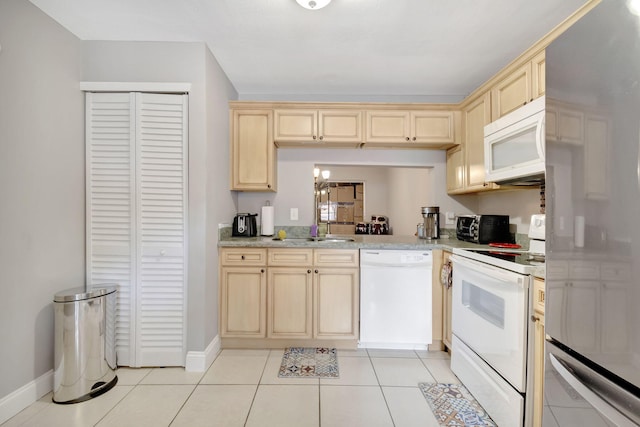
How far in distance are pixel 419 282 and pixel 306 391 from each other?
4.01ft

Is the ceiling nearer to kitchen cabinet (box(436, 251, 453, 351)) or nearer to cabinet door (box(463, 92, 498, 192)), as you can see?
cabinet door (box(463, 92, 498, 192))

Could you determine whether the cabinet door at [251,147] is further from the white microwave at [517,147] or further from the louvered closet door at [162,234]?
the white microwave at [517,147]

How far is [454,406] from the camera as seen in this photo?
1.76m

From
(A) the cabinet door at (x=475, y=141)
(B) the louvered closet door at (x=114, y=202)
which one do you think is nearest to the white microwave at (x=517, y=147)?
(A) the cabinet door at (x=475, y=141)

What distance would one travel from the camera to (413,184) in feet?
14.2

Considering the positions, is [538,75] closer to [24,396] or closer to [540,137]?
[540,137]

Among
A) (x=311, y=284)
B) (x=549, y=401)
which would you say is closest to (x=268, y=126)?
(x=311, y=284)

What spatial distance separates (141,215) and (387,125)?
221cm

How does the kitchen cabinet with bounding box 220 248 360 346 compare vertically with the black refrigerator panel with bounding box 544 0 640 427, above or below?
below

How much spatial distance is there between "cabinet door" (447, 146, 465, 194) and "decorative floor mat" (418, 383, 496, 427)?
1673 mm

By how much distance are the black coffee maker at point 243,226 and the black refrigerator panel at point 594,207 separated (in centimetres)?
237

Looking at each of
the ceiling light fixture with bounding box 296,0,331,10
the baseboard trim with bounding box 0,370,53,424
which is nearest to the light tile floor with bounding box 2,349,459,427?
the baseboard trim with bounding box 0,370,53,424

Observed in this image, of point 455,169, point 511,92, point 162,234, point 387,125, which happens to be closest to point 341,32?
point 387,125

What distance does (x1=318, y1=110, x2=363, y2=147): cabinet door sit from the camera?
9.04 feet
